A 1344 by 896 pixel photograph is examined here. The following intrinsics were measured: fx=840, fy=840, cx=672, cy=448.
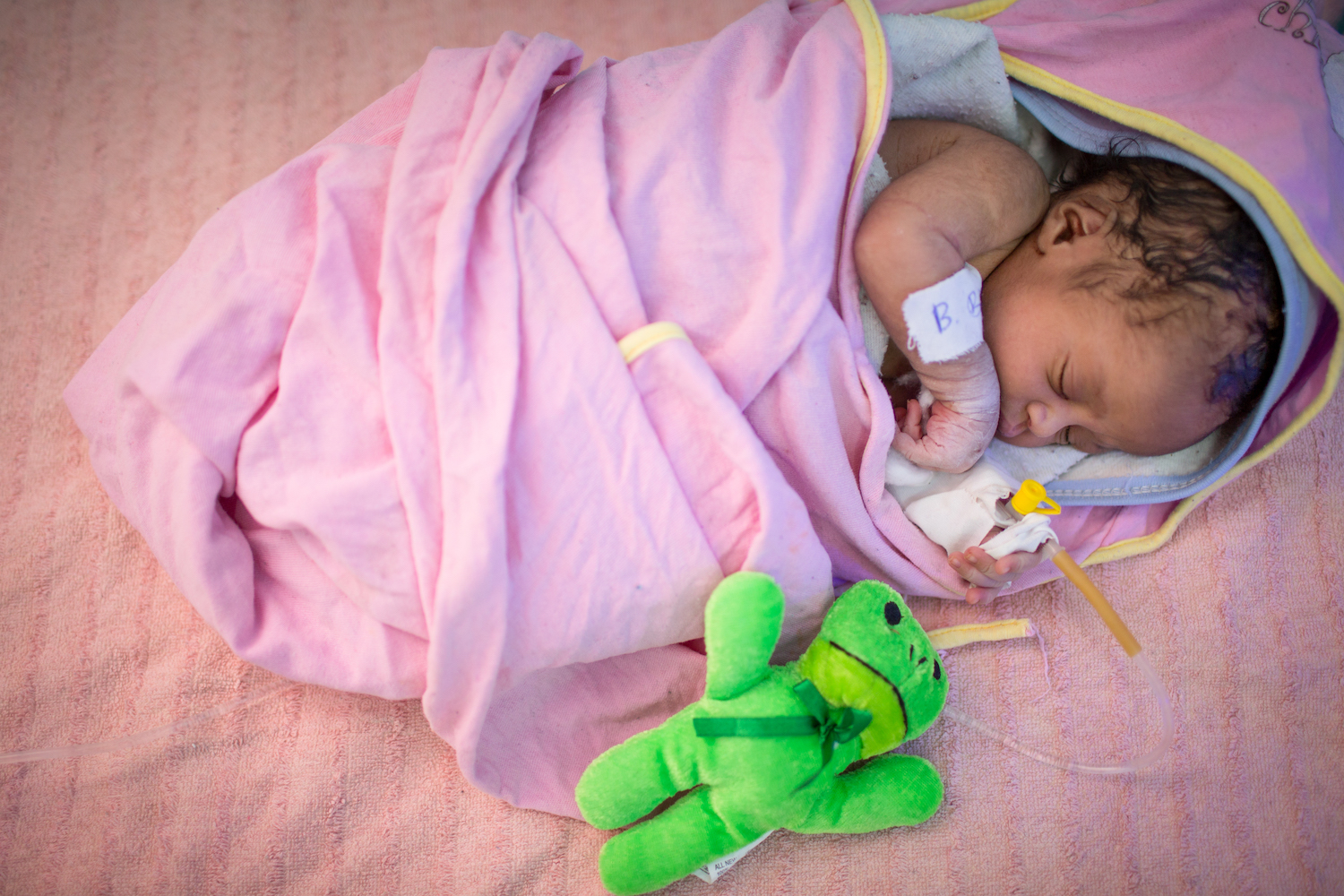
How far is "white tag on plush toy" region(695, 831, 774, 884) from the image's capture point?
2.98ft

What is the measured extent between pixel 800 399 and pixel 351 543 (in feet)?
1.62

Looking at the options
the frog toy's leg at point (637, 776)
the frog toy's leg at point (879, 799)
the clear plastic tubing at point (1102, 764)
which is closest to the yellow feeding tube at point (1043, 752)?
the clear plastic tubing at point (1102, 764)

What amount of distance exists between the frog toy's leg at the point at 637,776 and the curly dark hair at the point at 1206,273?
64cm

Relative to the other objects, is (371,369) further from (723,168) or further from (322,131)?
(322,131)

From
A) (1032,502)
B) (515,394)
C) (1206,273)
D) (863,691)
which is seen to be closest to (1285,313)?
(1206,273)

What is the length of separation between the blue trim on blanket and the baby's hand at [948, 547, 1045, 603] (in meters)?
0.14

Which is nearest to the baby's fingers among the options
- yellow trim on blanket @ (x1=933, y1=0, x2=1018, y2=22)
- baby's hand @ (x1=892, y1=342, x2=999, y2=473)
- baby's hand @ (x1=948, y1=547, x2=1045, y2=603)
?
baby's hand @ (x1=948, y1=547, x2=1045, y2=603)

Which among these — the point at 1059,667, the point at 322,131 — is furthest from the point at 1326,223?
the point at 322,131

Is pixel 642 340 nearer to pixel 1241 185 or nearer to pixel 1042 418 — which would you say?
pixel 1042 418

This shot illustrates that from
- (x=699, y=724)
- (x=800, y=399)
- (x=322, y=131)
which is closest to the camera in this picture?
(x=699, y=724)

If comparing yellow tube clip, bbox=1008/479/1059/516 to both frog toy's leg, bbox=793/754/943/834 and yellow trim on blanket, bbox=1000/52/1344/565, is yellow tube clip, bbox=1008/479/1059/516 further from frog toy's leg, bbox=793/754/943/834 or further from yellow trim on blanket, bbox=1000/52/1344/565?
frog toy's leg, bbox=793/754/943/834

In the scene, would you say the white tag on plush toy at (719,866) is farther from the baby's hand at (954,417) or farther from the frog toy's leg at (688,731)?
the baby's hand at (954,417)

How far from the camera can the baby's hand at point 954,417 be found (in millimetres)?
939

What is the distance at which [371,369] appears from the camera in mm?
855
